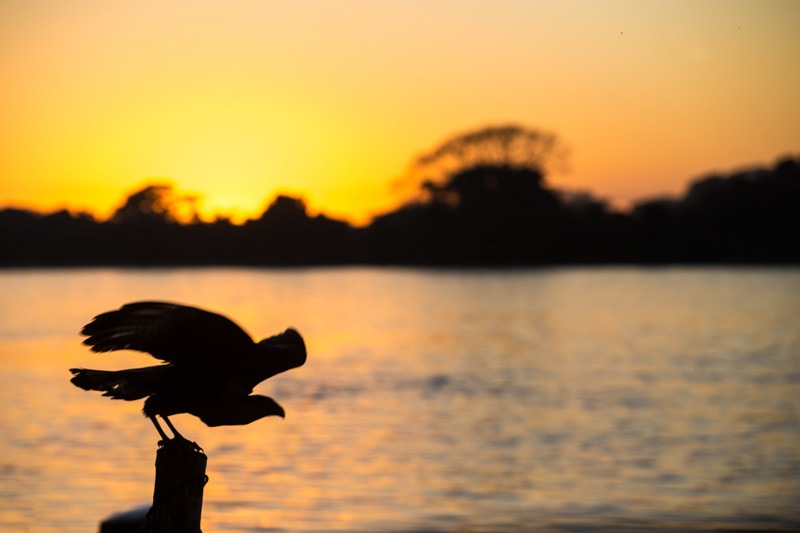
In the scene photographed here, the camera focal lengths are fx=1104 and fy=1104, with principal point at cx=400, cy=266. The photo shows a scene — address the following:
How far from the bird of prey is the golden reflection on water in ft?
26.6

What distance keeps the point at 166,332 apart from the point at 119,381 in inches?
10.2

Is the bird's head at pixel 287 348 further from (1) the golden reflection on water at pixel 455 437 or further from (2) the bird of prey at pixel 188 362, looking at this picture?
(1) the golden reflection on water at pixel 455 437

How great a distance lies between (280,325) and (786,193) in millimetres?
42115

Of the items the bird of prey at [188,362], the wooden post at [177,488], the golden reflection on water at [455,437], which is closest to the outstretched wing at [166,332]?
the bird of prey at [188,362]

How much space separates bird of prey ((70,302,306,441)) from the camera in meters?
4.16

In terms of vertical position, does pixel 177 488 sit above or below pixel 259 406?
below

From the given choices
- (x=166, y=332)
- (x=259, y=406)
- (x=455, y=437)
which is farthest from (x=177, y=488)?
(x=455, y=437)

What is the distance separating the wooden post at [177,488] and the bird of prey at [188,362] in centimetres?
9

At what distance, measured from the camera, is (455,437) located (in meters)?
19.9

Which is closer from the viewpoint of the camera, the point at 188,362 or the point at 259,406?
the point at 188,362

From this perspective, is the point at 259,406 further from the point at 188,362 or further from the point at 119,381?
the point at 119,381

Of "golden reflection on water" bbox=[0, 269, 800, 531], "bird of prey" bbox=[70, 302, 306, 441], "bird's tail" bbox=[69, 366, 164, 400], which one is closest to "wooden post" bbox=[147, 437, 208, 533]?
"bird of prey" bbox=[70, 302, 306, 441]

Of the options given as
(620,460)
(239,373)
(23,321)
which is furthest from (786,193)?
(239,373)

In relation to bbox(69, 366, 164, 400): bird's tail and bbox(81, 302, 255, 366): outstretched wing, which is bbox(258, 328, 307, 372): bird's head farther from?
bbox(69, 366, 164, 400): bird's tail
